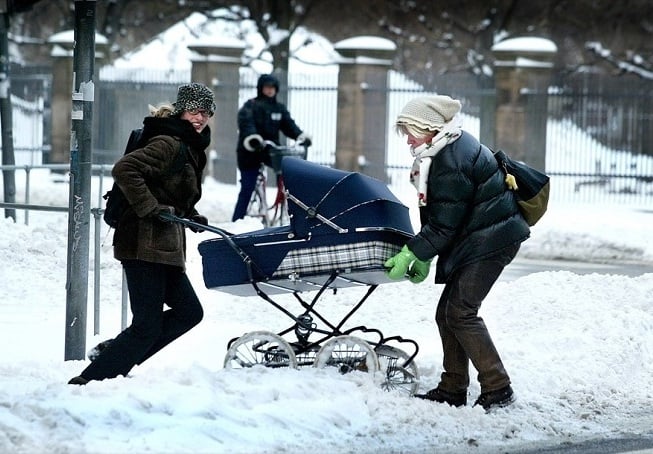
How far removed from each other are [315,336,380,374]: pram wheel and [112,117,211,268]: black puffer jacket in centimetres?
91

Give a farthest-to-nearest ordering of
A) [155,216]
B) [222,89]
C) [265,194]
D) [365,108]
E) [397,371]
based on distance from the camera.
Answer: [222,89], [365,108], [265,194], [397,371], [155,216]

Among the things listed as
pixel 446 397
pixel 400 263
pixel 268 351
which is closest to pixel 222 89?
pixel 268 351

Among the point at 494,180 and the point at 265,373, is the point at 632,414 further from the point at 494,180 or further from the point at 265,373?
the point at 265,373

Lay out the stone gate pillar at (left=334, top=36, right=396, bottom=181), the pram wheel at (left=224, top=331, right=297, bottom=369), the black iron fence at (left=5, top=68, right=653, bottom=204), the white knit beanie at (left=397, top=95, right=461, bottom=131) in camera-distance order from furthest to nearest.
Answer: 1. the stone gate pillar at (left=334, top=36, right=396, bottom=181)
2. the black iron fence at (left=5, top=68, right=653, bottom=204)
3. the pram wheel at (left=224, top=331, right=297, bottom=369)
4. the white knit beanie at (left=397, top=95, right=461, bottom=131)

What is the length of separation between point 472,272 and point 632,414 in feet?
4.19

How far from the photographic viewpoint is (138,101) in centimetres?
2919

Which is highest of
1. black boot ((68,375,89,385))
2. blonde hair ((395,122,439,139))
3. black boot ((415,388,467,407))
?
blonde hair ((395,122,439,139))

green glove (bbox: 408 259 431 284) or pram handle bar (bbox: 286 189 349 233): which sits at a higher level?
pram handle bar (bbox: 286 189 349 233)

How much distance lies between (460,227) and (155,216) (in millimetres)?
1606

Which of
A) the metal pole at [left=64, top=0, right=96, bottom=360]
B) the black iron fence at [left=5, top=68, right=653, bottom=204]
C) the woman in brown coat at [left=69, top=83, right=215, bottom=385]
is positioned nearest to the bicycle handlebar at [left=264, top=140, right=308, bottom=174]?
the metal pole at [left=64, top=0, right=96, bottom=360]

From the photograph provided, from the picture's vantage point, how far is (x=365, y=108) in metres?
27.2

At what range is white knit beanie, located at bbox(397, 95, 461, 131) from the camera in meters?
7.94

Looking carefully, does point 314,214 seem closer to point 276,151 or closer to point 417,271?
point 417,271

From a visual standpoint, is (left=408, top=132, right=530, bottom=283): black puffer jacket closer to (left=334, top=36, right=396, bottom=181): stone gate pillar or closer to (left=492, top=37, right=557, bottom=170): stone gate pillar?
(left=492, top=37, right=557, bottom=170): stone gate pillar
